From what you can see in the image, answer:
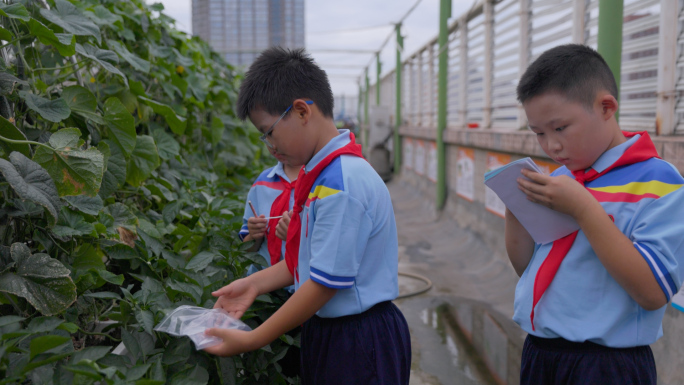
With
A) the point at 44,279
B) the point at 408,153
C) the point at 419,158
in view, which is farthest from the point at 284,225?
the point at 408,153

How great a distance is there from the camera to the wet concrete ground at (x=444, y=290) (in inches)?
125

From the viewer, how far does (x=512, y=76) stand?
17.2 ft

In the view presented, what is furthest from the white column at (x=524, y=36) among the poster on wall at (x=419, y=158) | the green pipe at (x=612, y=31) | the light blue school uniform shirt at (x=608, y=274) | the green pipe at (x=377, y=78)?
the green pipe at (x=377, y=78)

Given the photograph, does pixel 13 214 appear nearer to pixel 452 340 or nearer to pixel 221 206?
pixel 221 206

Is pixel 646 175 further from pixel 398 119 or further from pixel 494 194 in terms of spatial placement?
pixel 398 119

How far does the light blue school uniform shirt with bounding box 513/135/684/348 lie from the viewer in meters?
1.18

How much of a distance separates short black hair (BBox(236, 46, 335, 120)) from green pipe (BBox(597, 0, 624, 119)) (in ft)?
7.39

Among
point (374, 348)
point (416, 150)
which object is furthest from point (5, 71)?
point (416, 150)

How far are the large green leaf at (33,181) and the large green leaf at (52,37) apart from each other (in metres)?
0.45

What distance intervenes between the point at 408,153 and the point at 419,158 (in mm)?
1247

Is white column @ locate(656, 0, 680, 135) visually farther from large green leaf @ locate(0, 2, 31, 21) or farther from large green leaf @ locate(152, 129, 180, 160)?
large green leaf @ locate(0, 2, 31, 21)

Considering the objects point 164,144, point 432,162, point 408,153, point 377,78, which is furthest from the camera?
point 377,78

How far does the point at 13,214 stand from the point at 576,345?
1.38 meters

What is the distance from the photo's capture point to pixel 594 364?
1.29m
